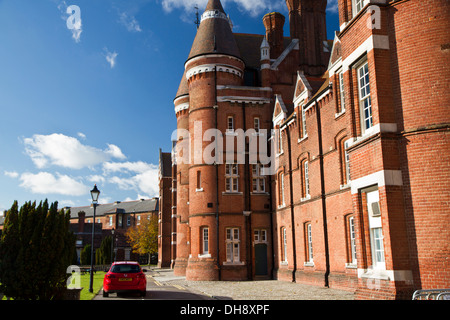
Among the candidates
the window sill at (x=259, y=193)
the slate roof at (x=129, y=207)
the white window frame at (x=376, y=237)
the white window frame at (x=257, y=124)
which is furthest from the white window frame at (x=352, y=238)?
the slate roof at (x=129, y=207)

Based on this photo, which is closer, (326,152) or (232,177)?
(326,152)

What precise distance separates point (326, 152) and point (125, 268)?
11.2 meters

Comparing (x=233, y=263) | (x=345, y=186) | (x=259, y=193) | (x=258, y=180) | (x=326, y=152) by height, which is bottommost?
(x=233, y=263)

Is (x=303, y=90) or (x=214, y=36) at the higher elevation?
(x=214, y=36)

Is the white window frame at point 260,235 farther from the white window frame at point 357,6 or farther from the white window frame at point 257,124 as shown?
Answer: the white window frame at point 357,6

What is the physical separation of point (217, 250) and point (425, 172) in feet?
64.5

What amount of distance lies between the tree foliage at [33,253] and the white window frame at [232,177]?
57.4ft

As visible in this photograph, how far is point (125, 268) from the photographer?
730 inches

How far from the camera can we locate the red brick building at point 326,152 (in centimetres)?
1102

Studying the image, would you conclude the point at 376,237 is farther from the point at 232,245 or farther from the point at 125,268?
the point at 232,245

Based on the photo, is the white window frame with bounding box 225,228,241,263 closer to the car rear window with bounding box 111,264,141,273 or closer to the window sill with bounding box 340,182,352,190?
the car rear window with bounding box 111,264,141,273

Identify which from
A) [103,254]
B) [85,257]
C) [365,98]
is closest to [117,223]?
[85,257]

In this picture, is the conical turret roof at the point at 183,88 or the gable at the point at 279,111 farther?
the conical turret roof at the point at 183,88
